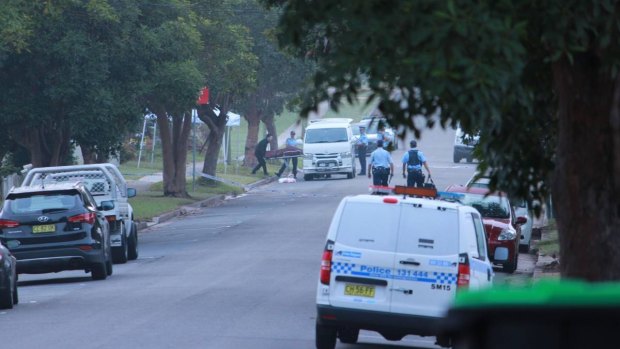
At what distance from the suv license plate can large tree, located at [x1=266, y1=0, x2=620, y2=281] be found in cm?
1365

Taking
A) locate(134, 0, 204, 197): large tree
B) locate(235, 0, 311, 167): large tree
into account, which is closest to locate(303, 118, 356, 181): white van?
locate(235, 0, 311, 167): large tree

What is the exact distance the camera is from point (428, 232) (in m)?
12.7

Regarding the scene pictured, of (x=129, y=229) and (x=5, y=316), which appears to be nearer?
(x=5, y=316)

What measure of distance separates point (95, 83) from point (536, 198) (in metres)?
22.5

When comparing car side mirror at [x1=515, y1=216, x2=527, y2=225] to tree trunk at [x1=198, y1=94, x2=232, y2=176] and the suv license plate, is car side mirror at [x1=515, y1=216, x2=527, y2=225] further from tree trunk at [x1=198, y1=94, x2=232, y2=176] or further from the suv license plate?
tree trunk at [x1=198, y1=94, x2=232, y2=176]

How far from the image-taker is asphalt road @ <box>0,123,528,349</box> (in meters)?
13.9

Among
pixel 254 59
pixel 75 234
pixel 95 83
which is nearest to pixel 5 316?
pixel 75 234

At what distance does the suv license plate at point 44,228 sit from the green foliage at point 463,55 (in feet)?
44.6

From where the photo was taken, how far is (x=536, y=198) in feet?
29.1

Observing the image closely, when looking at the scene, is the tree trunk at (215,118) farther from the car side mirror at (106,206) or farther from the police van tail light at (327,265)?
the police van tail light at (327,265)

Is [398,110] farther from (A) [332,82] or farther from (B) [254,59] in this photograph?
(B) [254,59]

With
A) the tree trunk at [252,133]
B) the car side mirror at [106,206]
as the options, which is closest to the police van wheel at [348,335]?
the car side mirror at [106,206]

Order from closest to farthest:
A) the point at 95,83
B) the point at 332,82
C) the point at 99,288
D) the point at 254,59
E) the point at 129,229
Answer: the point at 332,82 → the point at 99,288 → the point at 129,229 → the point at 95,83 → the point at 254,59

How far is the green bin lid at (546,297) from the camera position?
3094 millimetres
